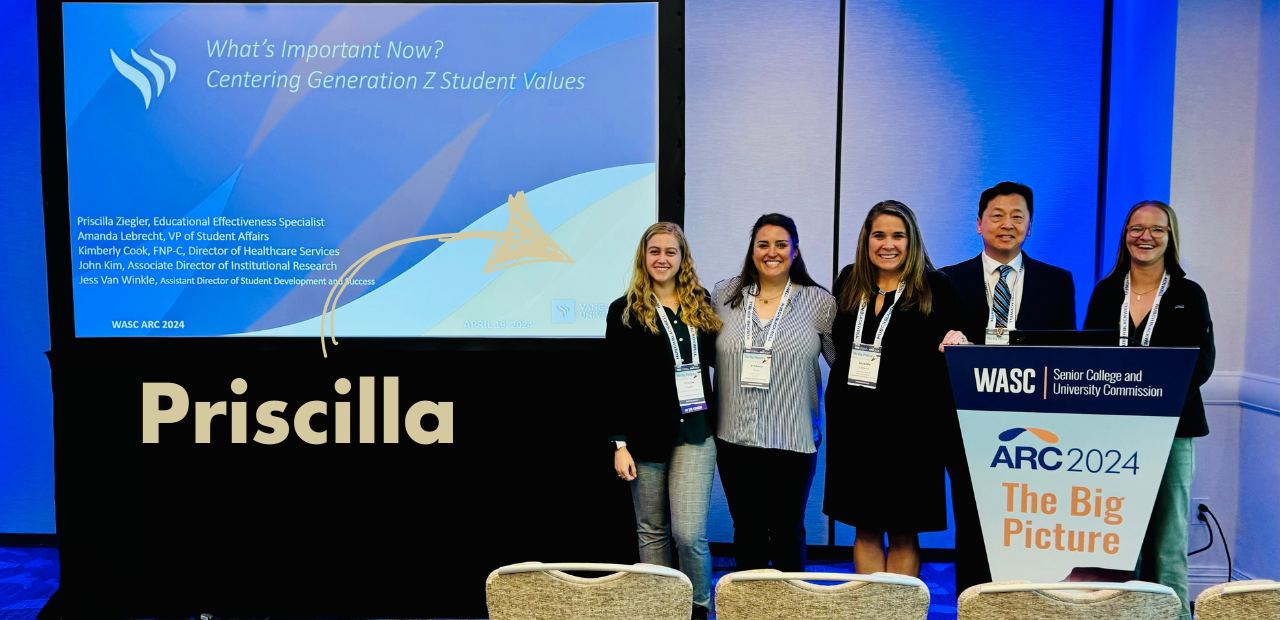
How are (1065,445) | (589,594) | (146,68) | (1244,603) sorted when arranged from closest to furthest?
(1244,603) < (589,594) < (1065,445) < (146,68)

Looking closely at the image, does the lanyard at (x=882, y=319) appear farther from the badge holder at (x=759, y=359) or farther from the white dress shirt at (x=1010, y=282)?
the white dress shirt at (x=1010, y=282)

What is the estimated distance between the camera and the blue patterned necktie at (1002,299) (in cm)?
251

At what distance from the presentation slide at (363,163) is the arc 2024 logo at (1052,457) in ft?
5.11

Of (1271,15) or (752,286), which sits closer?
(752,286)

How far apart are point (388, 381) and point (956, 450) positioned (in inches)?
84.8

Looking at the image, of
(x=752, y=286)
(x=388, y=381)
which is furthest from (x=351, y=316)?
(x=752, y=286)

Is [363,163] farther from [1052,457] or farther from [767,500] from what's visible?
[1052,457]

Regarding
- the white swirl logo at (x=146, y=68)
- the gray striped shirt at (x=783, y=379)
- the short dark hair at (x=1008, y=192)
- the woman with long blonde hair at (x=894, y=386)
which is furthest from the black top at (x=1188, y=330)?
the white swirl logo at (x=146, y=68)

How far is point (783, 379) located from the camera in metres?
2.37

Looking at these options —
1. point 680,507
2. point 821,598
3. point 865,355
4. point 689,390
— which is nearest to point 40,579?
point 680,507

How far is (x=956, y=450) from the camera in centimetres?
237

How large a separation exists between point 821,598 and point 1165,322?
173 cm

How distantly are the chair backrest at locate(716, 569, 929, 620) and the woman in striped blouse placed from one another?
94cm

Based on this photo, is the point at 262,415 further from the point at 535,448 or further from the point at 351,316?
the point at 535,448
